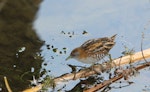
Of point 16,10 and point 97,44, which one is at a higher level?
point 16,10

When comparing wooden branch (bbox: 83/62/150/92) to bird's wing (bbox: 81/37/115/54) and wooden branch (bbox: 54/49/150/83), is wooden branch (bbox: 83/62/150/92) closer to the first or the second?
wooden branch (bbox: 54/49/150/83)

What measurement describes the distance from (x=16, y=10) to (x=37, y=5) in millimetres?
197

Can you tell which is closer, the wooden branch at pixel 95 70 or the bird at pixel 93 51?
the bird at pixel 93 51

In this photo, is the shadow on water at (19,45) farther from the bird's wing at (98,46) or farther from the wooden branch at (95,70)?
the bird's wing at (98,46)

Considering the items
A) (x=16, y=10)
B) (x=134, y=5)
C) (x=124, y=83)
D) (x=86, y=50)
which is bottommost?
(x=124, y=83)

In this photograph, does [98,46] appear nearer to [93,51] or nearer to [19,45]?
[93,51]

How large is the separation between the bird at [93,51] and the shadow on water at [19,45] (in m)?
0.43

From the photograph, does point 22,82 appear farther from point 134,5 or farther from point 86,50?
point 134,5

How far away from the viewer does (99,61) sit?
2617mm

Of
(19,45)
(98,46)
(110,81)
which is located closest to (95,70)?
(110,81)

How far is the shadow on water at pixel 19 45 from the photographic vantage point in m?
2.80

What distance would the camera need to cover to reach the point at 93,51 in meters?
2.45

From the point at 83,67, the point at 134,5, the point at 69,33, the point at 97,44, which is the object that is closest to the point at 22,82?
the point at 83,67

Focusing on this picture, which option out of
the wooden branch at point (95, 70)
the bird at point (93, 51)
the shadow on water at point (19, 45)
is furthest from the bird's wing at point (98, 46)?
the shadow on water at point (19, 45)
